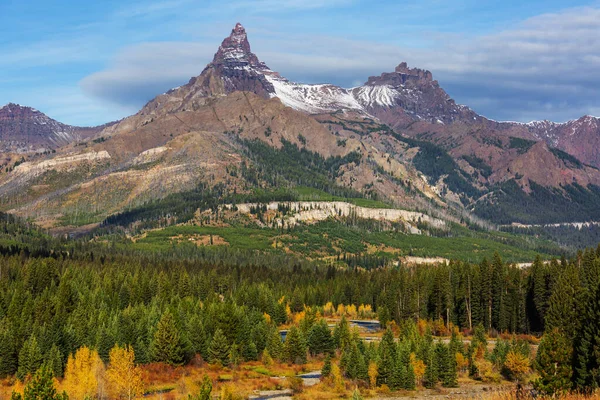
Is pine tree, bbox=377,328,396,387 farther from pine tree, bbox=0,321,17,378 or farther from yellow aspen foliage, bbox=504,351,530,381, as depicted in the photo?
pine tree, bbox=0,321,17,378

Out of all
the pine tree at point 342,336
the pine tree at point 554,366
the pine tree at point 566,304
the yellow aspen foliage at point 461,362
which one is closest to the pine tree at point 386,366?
the yellow aspen foliage at point 461,362

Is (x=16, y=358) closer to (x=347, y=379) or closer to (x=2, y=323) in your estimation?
(x=2, y=323)

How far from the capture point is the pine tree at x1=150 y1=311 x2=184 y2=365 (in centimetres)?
13200

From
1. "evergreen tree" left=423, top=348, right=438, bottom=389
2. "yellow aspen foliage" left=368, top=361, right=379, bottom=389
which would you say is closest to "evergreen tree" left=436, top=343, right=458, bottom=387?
"evergreen tree" left=423, top=348, right=438, bottom=389

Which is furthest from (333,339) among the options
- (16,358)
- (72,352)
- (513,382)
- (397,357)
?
(16,358)

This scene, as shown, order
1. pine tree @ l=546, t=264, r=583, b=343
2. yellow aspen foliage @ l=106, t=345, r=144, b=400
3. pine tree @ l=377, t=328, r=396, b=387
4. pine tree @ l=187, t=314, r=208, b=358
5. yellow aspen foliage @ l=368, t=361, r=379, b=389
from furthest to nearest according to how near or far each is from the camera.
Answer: pine tree @ l=187, t=314, r=208, b=358 < pine tree @ l=546, t=264, r=583, b=343 < yellow aspen foliage @ l=368, t=361, r=379, b=389 < pine tree @ l=377, t=328, r=396, b=387 < yellow aspen foliage @ l=106, t=345, r=144, b=400

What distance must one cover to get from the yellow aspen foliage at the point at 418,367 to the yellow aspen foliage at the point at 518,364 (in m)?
15.6

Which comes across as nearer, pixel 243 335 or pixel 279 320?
pixel 243 335

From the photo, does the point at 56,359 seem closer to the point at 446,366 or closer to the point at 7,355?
the point at 7,355

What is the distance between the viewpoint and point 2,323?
141000 millimetres

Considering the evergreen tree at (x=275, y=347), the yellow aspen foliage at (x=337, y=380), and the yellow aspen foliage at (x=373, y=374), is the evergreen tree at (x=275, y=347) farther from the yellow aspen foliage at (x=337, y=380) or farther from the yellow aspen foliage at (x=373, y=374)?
the yellow aspen foliage at (x=373, y=374)

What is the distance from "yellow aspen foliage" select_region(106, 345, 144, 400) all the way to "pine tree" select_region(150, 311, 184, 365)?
19.7 meters

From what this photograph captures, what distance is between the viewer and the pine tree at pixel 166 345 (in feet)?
433

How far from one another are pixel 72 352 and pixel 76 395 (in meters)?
26.9
